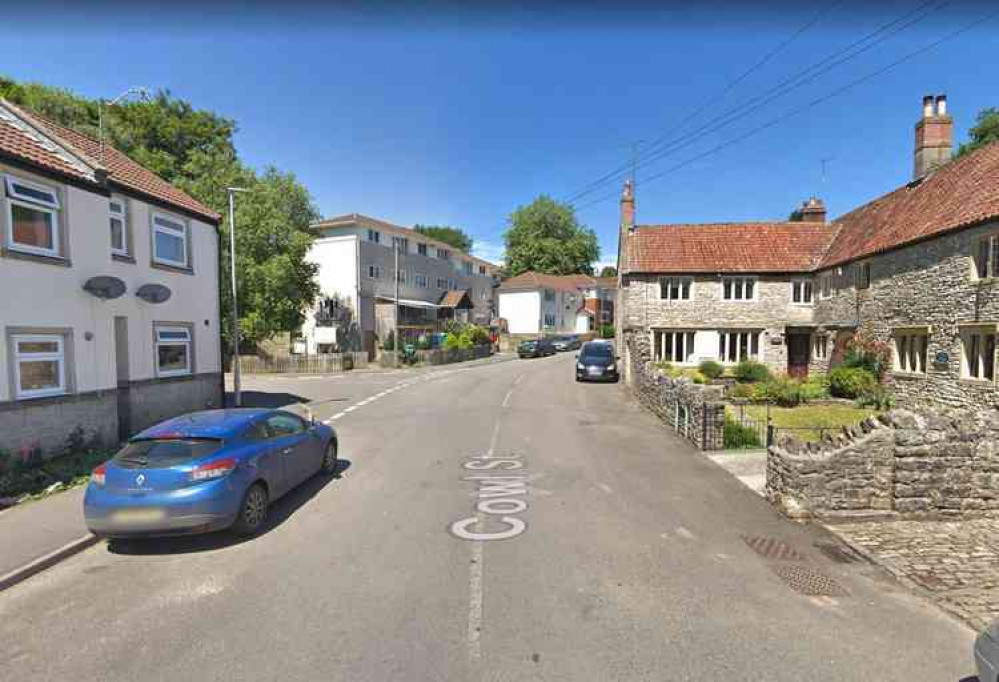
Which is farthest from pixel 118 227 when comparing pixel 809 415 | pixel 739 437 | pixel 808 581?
pixel 809 415

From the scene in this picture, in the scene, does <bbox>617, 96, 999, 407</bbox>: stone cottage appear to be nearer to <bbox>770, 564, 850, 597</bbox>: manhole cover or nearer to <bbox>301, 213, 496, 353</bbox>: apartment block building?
<bbox>770, 564, 850, 597</bbox>: manhole cover

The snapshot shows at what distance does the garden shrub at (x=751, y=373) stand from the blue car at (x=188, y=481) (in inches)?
811

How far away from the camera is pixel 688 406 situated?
12281 millimetres

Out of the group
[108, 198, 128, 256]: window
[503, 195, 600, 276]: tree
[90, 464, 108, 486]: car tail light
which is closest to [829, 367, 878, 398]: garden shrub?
[90, 464, 108, 486]: car tail light

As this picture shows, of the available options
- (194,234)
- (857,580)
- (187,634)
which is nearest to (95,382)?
(194,234)

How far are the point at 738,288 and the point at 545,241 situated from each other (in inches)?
2125

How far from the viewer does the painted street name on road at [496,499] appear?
6402 mm

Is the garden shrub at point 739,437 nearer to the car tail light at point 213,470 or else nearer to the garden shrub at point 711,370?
the car tail light at point 213,470

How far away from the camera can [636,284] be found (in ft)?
82.1

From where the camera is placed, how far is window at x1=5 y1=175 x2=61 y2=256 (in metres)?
9.16

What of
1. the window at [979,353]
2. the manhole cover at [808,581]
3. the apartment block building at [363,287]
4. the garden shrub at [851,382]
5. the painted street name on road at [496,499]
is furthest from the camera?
the apartment block building at [363,287]

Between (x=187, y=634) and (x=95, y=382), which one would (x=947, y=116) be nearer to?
(x=187, y=634)

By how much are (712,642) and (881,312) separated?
60.6 ft

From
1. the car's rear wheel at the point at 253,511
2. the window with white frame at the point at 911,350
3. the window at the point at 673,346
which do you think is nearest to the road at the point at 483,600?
the car's rear wheel at the point at 253,511
